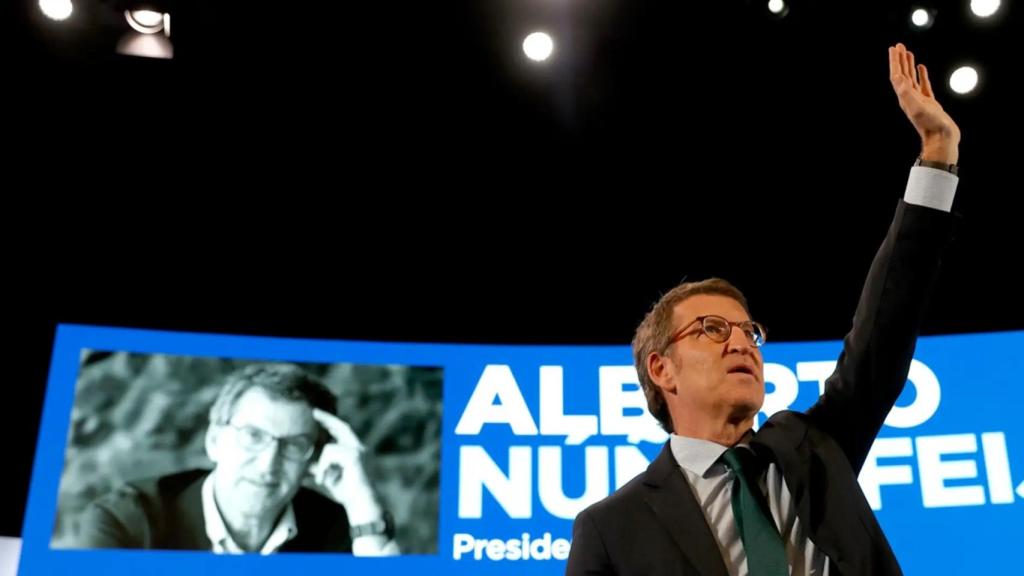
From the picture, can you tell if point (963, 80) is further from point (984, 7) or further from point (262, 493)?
point (262, 493)

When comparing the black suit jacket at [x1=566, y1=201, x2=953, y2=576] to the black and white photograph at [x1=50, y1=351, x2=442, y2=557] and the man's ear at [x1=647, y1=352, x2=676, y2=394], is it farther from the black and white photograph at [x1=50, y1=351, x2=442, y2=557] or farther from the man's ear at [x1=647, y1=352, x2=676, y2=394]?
the black and white photograph at [x1=50, y1=351, x2=442, y2=557]

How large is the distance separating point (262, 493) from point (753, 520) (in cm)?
374

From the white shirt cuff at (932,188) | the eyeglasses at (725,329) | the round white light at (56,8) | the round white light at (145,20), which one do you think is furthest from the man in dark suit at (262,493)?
the white shirt cuff at (932,188)

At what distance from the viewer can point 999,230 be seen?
5.58 meters

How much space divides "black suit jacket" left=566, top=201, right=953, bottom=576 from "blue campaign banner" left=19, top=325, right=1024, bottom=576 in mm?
3193

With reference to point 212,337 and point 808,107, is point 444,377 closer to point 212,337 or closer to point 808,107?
point 212,337

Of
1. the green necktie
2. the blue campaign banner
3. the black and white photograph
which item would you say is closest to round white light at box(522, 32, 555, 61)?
the blue campaign banner

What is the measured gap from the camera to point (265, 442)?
197 inches

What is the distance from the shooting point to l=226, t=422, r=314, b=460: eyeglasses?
5012mm

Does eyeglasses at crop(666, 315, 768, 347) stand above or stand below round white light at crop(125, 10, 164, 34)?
below

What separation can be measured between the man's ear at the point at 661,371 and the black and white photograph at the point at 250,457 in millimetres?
3120

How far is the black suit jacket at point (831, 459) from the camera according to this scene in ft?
5.16

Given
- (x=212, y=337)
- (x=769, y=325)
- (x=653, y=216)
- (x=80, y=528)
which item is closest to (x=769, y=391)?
(x=769, y=325)

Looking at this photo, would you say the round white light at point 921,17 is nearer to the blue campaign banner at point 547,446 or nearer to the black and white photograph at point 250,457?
the blue campaign banner at point 547,446
